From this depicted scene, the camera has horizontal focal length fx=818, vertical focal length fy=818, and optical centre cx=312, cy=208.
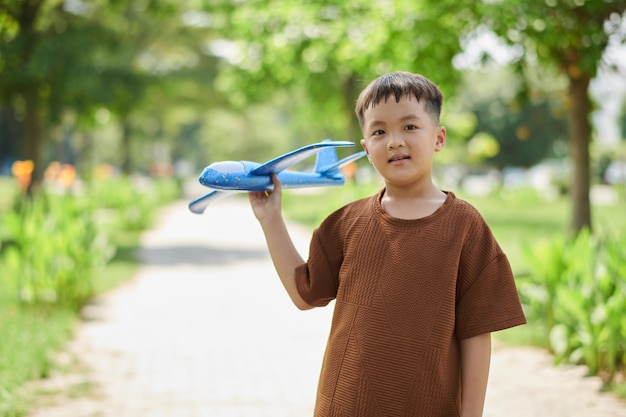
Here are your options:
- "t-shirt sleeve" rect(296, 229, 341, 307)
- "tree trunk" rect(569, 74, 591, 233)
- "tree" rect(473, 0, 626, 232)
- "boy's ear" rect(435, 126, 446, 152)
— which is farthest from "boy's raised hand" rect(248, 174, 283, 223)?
"tree trunk" rect(569, 74, 591, 233)

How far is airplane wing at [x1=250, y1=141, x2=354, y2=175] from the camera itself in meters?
1.91

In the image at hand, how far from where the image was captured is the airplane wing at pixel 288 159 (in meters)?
1.91

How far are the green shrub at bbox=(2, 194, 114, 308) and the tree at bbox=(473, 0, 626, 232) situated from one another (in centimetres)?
437

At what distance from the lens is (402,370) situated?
69.7 inches

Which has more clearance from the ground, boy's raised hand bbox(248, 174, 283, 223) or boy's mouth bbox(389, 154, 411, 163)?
boy's mouth bbox(389, 154, 411, 163)

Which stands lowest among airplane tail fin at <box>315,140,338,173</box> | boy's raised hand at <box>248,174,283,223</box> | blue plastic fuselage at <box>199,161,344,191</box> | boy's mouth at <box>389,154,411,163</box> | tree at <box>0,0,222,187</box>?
boy's raised hand at <box>248,174,283,223</box>

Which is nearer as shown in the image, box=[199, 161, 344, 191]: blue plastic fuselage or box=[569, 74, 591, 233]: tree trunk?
box=[199, 161, 344, 191]: blue plastic fuselage

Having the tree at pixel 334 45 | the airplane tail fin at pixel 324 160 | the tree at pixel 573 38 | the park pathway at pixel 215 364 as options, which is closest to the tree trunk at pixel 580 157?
the tree at pixel 573 38

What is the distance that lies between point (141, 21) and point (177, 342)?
20555 millimetres

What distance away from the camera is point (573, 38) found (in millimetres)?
7602

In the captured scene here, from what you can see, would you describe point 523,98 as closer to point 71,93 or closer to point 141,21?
point 71,93

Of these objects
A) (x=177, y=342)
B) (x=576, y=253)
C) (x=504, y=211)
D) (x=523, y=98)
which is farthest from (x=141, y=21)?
(x=576, y=253)

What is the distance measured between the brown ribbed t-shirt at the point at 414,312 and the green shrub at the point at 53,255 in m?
5.97

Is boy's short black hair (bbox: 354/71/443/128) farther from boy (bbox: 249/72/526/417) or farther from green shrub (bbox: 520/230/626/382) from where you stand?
green shrub (bbox: 520/230/626/382)
